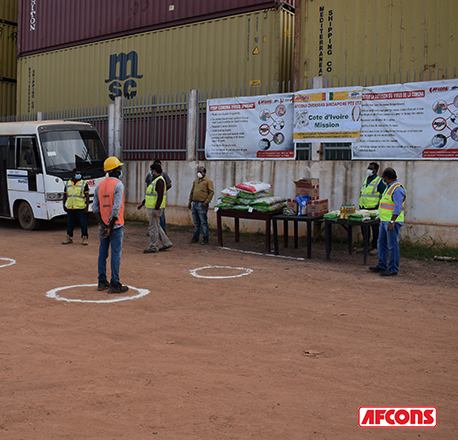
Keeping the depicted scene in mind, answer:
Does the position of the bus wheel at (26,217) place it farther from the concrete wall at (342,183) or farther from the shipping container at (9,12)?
the shipping container at (9,12)

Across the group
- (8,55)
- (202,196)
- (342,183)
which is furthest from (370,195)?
(8,55)

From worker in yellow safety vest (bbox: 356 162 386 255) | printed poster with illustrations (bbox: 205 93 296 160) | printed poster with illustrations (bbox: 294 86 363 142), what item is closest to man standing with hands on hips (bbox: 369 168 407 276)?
worker in yellow safety vest (bbox: 356 162 386 255)

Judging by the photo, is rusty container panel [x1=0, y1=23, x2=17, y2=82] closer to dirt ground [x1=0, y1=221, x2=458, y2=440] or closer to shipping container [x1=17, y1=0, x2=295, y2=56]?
shipping container [x1=17, y1=0, x2=295, y2=56]

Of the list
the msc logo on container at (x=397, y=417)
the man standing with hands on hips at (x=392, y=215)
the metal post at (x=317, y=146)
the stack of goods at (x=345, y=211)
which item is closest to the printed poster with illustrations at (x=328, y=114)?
the metal post at (x=317, y=146)

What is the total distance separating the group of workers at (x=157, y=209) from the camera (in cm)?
693

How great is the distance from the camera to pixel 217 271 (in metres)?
8.63

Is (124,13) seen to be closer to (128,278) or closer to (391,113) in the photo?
(391,113)

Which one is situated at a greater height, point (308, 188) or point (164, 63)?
point (164, 63)

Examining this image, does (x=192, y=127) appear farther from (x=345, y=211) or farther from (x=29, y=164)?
(x=345, y=211)

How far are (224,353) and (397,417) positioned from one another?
1.67 metres

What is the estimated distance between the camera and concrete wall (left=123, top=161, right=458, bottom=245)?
10055 millimetres

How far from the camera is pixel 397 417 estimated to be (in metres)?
3.55

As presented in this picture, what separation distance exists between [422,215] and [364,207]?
49.7 inches

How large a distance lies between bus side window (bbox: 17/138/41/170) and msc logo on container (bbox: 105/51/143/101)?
463 cm
